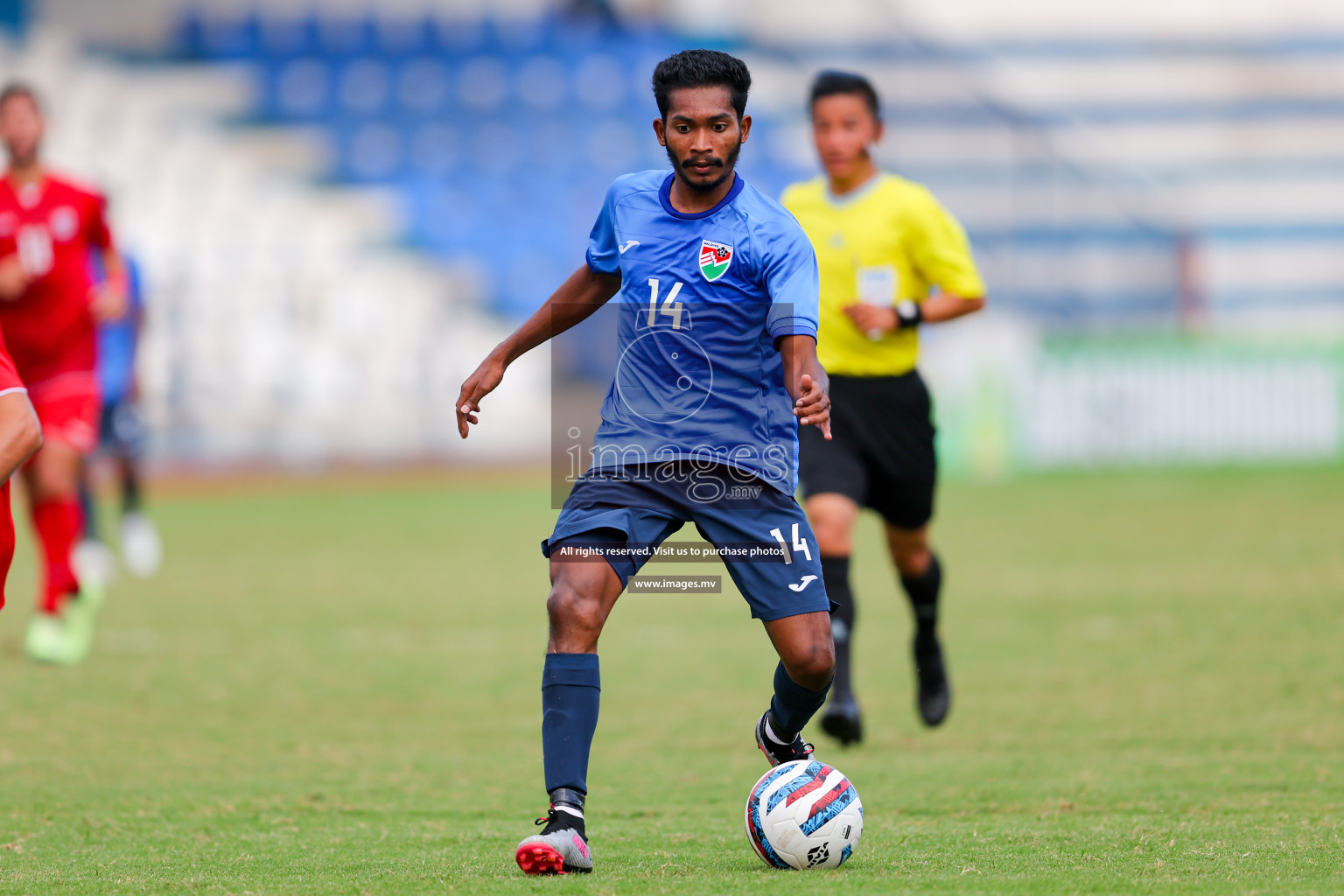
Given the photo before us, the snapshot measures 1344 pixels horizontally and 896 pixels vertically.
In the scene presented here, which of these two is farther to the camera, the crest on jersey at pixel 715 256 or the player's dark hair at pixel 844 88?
the player's dark hair at pixel 844 88

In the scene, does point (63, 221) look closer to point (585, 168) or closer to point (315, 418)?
point (315, 418)

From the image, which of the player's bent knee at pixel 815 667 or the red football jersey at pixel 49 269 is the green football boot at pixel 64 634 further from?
the player's bent knee at pixel 815 667

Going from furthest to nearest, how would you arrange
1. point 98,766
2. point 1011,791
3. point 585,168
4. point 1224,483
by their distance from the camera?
point 585,168
point 1224,483
point 98,766
point 1011,791

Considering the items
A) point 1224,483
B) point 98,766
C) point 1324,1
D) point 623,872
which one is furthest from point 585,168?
point 623,872

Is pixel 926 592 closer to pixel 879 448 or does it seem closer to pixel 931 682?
pixel 931 682

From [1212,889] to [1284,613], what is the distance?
597cm

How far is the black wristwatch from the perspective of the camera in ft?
21.2

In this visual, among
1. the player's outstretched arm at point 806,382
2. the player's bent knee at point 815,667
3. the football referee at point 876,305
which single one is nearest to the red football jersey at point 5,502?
the player's outstretched arm at point 806,382

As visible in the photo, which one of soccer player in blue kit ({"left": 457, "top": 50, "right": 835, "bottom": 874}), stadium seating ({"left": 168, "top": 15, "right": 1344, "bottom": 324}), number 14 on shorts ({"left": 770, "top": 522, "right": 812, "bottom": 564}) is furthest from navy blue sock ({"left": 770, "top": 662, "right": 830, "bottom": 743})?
stadium seating ({"left": 168, "top": 15, "right": 1344, "bottom": 324})

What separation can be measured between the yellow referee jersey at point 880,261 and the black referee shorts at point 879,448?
8cm

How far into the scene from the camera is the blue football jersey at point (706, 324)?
4.38m

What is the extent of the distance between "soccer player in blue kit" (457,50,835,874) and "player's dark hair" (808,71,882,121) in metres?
2.27

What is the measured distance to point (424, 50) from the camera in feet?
86.8

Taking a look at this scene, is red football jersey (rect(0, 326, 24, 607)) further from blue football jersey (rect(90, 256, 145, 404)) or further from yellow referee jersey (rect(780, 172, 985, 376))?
blue football jersey (rect(90, 256, 145, 404))
